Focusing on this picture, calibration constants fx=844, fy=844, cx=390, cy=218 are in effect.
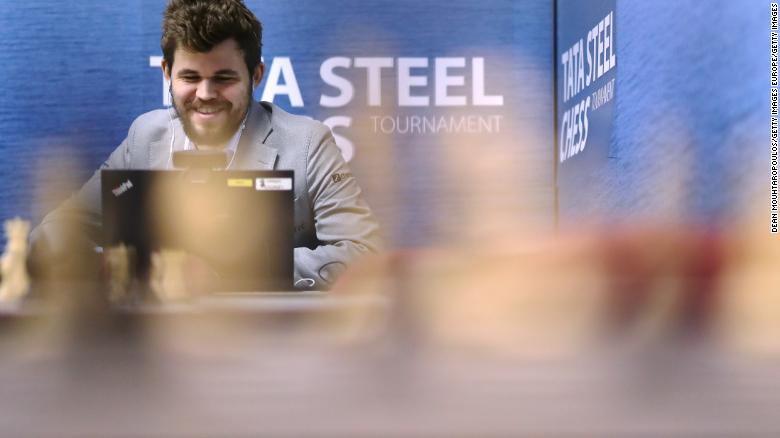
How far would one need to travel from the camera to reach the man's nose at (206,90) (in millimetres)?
2490

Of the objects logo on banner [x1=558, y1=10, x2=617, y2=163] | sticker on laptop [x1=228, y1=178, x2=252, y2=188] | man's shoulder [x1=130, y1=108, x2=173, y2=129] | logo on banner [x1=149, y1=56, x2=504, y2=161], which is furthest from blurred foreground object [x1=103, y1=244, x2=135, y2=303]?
logo on banner [x1=149, y1=56, x2=504, y2=161]

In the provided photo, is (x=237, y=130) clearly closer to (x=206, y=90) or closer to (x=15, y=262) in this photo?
(x=206, y=90)

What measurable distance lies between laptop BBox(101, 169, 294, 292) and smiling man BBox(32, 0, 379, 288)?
858 mm

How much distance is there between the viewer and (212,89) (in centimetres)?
250

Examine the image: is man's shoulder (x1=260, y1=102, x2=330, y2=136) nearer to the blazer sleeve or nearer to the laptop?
the blazer sleeve

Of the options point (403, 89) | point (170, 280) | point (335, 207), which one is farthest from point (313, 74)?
point (170, 280)

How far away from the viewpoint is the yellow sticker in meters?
1.40

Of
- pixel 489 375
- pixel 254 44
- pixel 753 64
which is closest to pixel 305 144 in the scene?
pixel 254 44

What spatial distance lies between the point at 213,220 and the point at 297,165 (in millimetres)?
1207

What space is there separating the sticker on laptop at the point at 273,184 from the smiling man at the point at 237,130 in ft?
2.94

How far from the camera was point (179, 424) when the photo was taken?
489mm

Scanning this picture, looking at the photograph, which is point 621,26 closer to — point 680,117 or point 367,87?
point 680,117

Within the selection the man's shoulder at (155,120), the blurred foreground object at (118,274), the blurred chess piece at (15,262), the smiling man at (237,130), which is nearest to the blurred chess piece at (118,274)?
the blurred foreground object at (118,274)

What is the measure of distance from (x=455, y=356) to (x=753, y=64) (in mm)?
1566
